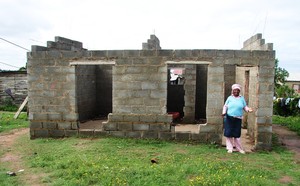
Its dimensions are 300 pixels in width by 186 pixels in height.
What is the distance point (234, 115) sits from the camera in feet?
22.9

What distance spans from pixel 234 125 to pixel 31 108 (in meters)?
5.87

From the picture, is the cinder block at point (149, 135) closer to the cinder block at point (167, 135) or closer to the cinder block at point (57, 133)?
the cinder block at point (167, 135)

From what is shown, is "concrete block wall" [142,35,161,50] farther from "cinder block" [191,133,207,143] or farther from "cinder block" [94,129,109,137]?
"cinder block" [191,133,207,143]

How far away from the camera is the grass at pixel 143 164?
496cm

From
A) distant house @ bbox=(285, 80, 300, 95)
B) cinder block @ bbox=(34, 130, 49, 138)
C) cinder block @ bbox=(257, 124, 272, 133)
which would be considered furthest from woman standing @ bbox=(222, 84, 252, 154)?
distant house @ bbox=(285, 80, 300, 95)

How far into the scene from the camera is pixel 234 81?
12.2m

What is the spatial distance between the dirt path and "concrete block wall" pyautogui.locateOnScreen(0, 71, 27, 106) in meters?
7.70

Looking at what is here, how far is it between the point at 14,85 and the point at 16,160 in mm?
12013

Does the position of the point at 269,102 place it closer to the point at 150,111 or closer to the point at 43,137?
the point at 150,111

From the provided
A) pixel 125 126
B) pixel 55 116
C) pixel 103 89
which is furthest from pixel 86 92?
pixel 125 126

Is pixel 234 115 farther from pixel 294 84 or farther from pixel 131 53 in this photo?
pixel 294 84

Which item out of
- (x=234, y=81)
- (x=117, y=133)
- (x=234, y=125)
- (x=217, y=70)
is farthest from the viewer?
(x=234, y=81)

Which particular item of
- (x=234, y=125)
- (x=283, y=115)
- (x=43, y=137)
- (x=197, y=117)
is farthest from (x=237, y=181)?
(x=283, y=115)

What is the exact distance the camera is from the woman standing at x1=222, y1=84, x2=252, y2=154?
6.96 meters
